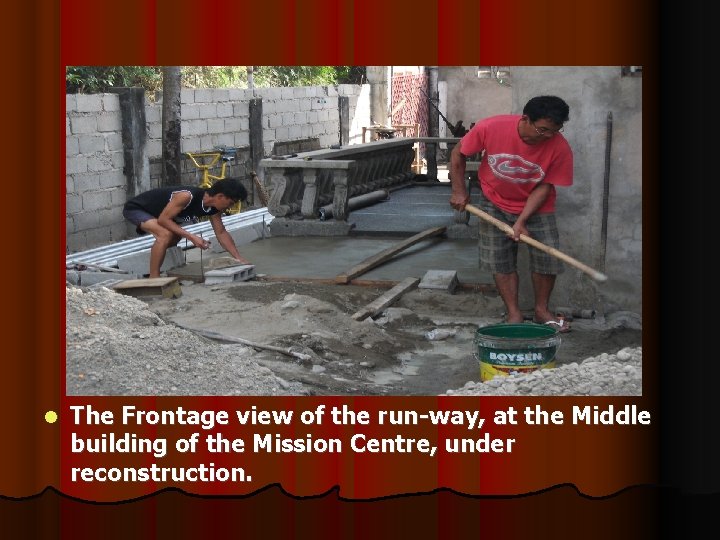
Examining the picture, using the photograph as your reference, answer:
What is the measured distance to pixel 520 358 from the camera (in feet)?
17.6

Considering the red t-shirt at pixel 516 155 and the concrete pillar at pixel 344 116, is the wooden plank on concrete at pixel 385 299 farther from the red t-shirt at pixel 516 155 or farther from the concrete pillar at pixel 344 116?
the concrete pillar at pixel 344 116

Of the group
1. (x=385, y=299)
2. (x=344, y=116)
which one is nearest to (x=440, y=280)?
(x=385, y=299)

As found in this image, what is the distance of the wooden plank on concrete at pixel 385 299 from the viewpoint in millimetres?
7246

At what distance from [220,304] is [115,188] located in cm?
472

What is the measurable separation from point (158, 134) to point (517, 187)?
23.9ft

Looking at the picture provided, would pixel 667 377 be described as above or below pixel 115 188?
below

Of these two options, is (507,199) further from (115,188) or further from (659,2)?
(115,188)

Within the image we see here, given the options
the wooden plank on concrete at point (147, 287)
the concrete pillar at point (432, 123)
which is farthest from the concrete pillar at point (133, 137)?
the concrete pillar at point (432, 123)

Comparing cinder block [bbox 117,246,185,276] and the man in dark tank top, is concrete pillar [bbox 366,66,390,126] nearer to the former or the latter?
cinder block [bbox 117,246,185,276]

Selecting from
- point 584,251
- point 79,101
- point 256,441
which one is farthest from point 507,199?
point 79,101

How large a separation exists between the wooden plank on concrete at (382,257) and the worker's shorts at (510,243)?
1.97 m

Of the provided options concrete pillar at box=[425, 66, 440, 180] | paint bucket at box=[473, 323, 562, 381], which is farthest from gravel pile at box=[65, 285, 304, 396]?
concrete pillar at box=[425, 66, 440, 180]

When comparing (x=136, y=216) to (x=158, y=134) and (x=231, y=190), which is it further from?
(x=158, y=134)

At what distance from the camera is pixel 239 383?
5254mm
